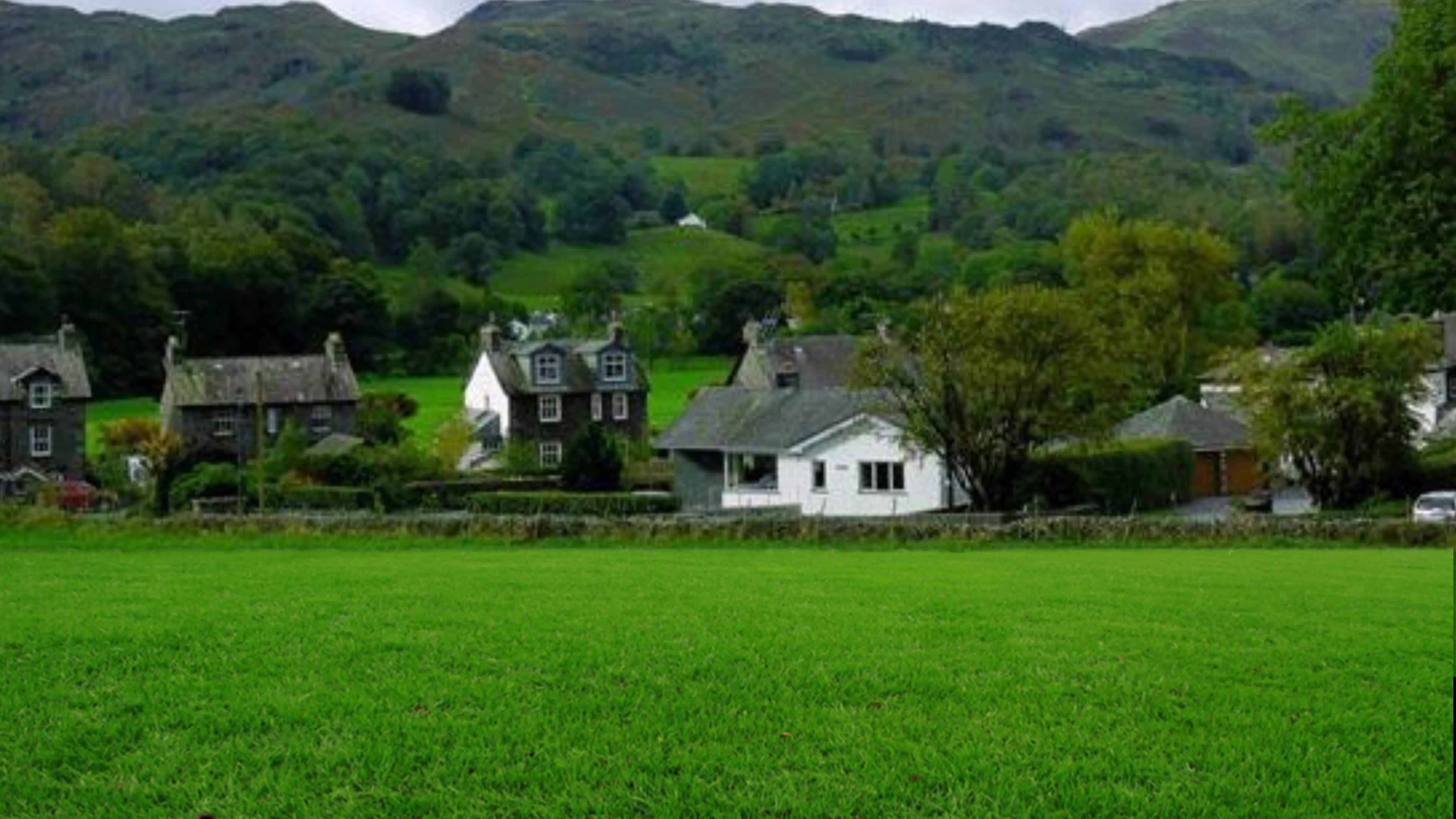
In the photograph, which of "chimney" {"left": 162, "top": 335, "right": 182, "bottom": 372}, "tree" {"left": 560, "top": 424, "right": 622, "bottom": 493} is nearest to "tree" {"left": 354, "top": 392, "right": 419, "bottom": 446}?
"chimney" {"left": 162, "top": 335, "right": 182, "bottom": 372}

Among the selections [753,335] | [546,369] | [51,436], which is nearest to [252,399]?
[51,436]

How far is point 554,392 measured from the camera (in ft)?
263

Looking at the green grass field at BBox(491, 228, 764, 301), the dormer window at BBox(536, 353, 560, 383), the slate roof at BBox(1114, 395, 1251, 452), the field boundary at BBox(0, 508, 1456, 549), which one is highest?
the green grass field at BBox(491, 228, 764, 301)

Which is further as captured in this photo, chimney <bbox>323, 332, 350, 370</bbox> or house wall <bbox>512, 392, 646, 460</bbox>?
chimney <bbox>323, 332, 350, 370</bbox>

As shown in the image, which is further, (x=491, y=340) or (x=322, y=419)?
(x=491, y=340)

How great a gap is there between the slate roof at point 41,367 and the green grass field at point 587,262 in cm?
7398

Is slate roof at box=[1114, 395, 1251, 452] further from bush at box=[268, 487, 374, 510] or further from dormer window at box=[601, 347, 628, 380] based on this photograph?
bush at box=[268, 487, 374, 510]

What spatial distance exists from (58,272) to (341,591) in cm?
9713

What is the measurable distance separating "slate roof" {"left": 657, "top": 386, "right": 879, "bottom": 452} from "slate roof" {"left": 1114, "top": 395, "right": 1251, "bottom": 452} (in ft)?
36.7

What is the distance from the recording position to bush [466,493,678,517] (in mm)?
53562

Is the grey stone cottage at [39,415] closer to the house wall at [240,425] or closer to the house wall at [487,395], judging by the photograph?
the house wall at [240,425]

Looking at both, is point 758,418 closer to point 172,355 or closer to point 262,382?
point 262,382

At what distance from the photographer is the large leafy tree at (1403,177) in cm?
3888

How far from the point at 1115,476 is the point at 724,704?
43.9m
